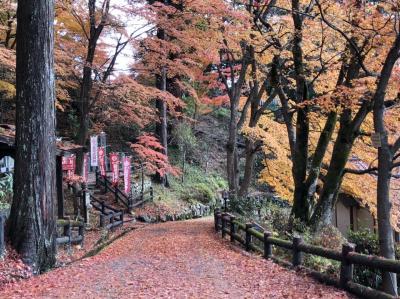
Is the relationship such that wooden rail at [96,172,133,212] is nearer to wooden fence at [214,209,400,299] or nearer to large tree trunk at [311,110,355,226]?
large tree trunk at [311,110,355,226]

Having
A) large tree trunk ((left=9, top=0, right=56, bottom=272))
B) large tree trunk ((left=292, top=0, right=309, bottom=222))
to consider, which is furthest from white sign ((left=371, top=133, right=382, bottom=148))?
large tree trunk ((left=9, top=0, right=56, bottom=272))

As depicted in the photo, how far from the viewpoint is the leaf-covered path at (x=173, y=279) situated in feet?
21.4

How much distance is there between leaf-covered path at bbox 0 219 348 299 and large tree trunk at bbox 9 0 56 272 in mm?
854

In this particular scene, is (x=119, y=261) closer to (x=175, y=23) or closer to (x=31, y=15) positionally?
(x=31, y=15)

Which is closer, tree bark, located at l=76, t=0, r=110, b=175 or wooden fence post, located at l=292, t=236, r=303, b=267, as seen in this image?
wooden fence post, located at l=292, t=236, r=303, b=267

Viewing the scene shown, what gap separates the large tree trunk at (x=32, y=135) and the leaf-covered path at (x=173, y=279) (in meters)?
0.85

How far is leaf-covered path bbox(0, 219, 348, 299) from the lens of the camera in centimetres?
653

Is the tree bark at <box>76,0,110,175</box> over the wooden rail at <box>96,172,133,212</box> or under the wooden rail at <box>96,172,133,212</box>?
over

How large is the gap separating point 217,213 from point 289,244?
822 centimetres

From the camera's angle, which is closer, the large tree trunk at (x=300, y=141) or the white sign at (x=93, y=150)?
the large tree trunk at (x=300, y=141)

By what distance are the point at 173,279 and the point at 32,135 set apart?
3.89m

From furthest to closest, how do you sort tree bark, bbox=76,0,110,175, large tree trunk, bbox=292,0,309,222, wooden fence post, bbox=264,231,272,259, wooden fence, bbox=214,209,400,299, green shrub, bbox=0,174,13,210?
1. tree bark, bbox=76,0,110,175
2. green shrub, bbox=0,174,13,210
3. large tree trunk, bbox=292,0,309,222
4. wooden fence post, bbox=264,231,272,259
5. wooden fence, bbox=214,209,400,299

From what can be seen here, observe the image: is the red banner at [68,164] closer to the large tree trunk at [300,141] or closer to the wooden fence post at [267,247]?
the large tree trunk at [300,141]

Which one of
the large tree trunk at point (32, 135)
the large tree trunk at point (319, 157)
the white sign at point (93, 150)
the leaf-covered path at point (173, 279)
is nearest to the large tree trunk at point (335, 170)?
the large tree trunk at point (319, 157)
